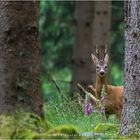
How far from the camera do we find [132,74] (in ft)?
24.2

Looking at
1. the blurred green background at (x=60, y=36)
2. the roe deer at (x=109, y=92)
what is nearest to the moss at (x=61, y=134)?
the roe deer at (x=109, y=92)

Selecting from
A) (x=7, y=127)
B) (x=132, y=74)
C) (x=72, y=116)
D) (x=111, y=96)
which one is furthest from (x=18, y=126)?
(x=111, y=96)

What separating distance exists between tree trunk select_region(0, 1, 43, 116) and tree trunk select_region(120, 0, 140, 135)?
1.03 m

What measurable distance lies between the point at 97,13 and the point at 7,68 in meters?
11.7

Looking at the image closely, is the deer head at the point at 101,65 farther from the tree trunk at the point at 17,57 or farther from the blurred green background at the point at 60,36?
the blurred green background at the point at 60,36

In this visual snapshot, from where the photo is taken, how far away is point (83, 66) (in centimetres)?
2002

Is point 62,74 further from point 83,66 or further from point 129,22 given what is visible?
point 129,22

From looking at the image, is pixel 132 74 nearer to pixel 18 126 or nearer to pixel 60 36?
pixel 18 126

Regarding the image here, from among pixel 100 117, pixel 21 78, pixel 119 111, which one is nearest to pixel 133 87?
pixel 21 78

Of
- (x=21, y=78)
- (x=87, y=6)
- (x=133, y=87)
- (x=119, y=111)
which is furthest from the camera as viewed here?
(x=87, y=6)

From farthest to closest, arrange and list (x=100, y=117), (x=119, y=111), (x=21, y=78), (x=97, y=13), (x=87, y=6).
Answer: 1. (x=87, y=6)
2. (x=97, y=13)
3. (x=119, y=111)
4. (x=100, y=117)
5. (x=21, y=78)

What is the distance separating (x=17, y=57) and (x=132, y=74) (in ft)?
4.07

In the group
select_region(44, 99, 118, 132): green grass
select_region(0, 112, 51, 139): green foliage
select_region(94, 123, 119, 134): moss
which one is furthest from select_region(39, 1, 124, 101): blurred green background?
select_region(0, 112, 51, 139): green foliage

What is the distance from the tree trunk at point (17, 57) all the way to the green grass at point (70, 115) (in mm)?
1543
